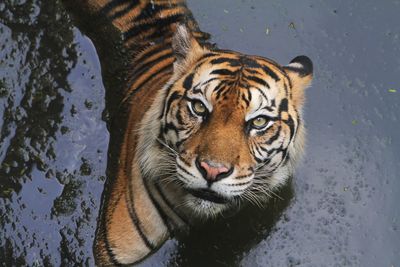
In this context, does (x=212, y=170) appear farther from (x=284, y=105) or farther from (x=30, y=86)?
(x=30, y=86)

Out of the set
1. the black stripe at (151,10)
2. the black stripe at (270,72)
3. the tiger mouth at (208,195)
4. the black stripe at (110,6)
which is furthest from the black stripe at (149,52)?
the tiger mouth at (208,195)

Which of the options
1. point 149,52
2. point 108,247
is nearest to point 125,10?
point 149,52

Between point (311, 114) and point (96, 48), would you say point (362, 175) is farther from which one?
point (96, 48)

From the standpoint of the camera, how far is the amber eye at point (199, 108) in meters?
2.67

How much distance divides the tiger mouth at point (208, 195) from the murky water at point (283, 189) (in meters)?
0.41

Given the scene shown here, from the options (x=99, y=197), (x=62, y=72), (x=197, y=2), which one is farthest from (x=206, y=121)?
(x=197, y=2)

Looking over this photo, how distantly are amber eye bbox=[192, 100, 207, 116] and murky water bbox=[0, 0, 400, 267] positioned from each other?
468 millimetres

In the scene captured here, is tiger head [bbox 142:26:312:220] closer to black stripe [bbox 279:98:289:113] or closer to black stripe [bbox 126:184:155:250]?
black stripe [bbox 279:98:289:113]

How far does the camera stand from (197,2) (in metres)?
3.70

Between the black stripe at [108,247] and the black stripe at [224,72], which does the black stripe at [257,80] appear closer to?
the black stripe at [224,72]

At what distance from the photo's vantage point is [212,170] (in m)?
2.50

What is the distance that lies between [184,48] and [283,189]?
746 mm

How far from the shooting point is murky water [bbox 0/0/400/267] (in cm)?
280

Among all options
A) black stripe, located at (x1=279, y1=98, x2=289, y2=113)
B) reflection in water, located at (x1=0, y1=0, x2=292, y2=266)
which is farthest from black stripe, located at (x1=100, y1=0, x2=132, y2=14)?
black stripe, located at (x1=279, y1=98, x2=289, y2=113)
